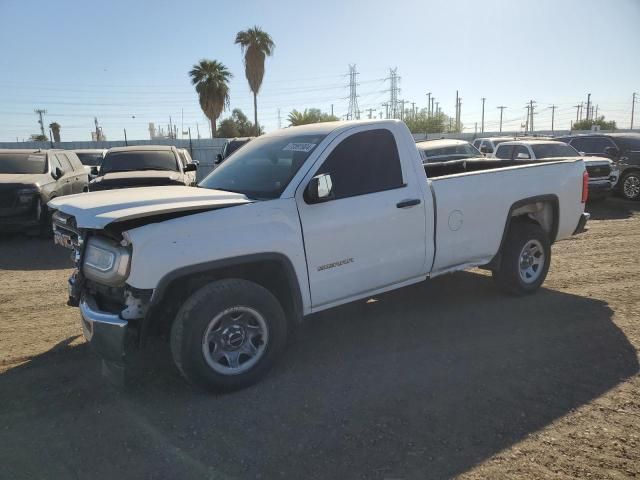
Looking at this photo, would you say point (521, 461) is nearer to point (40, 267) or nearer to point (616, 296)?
point (616, 296)

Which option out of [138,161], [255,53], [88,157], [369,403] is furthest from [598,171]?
[255,53]

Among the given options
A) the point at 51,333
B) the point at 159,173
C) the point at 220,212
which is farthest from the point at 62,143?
the point at 220,212

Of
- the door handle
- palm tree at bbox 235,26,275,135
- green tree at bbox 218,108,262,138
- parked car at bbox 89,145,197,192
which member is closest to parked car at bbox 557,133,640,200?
parked car at bbox 89,145,197,192

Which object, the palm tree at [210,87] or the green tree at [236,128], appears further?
the green tree at [236,128]

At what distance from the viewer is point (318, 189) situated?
3773mm

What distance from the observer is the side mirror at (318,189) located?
3.77 meters

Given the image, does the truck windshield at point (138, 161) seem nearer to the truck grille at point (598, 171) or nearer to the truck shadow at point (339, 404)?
the truck shadow at point (339, 404)

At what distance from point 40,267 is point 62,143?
2628 centimetres

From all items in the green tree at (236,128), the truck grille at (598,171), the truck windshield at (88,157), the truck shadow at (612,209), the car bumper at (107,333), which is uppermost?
the green tree at (236,128)

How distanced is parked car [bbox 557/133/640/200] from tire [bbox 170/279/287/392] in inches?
534

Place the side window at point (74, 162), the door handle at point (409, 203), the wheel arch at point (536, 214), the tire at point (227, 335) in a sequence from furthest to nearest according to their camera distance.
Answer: the side window at point (74, 162) → the wheel arch at point (536, 214) → the door handle at point (409, 203) → the tire at point (227, 335)

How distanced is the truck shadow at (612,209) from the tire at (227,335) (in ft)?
34.7

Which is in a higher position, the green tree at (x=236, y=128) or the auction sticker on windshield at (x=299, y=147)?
the green tree at (x=236, y=128)

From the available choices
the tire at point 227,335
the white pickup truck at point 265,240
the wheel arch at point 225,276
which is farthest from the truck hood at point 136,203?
the tire at point 227,335
